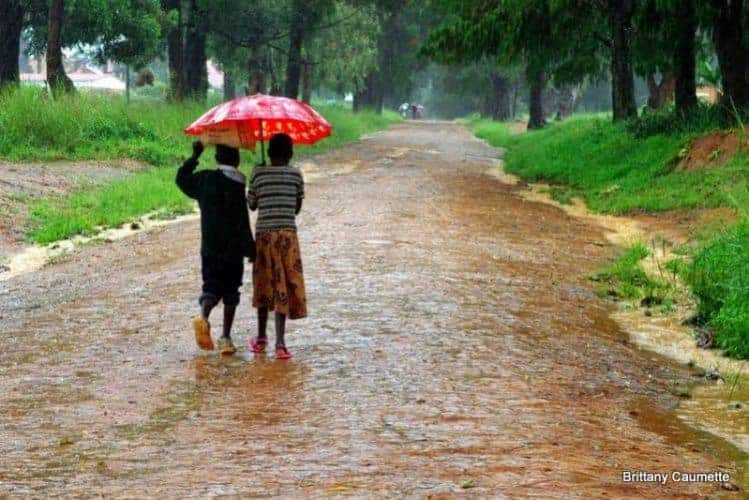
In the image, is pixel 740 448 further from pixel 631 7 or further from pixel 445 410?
pixel 631 7

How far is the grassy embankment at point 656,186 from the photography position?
1087 cm

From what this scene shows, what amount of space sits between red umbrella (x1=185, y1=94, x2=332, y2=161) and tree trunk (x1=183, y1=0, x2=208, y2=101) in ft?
91.9

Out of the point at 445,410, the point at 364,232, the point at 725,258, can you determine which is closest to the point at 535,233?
the point at 364,232

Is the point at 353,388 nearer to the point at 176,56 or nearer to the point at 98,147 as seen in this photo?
the point at 98,147

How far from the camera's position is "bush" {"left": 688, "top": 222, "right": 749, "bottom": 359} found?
973cm

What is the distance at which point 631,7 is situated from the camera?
26281 millimetres

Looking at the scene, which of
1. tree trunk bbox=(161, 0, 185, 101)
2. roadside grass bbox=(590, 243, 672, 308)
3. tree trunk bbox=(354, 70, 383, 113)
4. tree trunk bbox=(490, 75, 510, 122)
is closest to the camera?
roadside grass bbox=(590, 243, 672, 308)

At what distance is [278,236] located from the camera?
855 centimetres

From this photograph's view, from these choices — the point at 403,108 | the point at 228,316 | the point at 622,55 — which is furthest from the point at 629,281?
the point at 403,108

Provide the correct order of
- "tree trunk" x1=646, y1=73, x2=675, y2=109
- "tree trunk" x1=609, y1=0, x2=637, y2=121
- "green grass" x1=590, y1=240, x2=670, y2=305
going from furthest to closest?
"tree trunk" x1=646, y1=73, x2=675, y2=109
"tree trunk" x1=609, y1=0, x2=637, y2=121
"green grass" x1=590, y1=240, x2=670, y2=305

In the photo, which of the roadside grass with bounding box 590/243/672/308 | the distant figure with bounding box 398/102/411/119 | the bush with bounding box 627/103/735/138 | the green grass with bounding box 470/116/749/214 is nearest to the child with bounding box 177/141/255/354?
the roadside grass with bounding box 590/243/672/308

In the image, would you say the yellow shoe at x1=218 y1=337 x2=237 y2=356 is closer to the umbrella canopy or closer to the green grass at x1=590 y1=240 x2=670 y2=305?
the umbrella canopy

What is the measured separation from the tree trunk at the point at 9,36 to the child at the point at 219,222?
21754mm

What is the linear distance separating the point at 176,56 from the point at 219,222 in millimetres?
29481
